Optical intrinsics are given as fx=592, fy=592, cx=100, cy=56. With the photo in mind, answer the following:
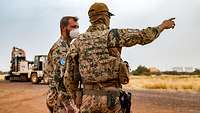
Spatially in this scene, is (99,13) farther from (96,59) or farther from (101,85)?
(101,85)

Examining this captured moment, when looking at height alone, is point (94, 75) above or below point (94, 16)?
A: below

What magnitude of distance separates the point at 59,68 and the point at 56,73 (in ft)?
0.29

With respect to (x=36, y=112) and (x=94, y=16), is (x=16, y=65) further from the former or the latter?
(x=94, y=16)

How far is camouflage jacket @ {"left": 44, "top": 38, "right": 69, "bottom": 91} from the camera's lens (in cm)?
805

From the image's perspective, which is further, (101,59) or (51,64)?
(51,64)

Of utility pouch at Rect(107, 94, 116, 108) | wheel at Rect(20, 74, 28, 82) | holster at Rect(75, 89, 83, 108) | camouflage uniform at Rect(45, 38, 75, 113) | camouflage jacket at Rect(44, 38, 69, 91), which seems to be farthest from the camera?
wheel at Rect(20, 74, 28, 82)

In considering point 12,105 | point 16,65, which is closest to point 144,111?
point 12,105

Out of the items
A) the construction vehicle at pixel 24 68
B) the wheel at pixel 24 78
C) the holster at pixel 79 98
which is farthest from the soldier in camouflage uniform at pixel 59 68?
the wheel at pixel 24 78

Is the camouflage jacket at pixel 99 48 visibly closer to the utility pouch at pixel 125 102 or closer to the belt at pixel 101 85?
the belt at pixel 101 85

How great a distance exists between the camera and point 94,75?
618 cm

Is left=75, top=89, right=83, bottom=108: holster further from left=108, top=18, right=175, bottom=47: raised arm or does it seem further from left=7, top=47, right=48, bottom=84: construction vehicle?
left=7, top=47, right=48, bottom=84: construction vehicle

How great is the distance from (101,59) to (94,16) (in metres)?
0.48

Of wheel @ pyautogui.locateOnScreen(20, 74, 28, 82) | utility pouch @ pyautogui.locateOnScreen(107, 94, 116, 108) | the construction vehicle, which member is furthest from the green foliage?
utility pouch @ pyautogui.locateOnScreen(107, 94, 116, 108)

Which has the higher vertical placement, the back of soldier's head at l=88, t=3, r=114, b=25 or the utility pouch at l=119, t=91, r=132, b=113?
the back of soldier's head at l=88, t=3, r=114, b=25
